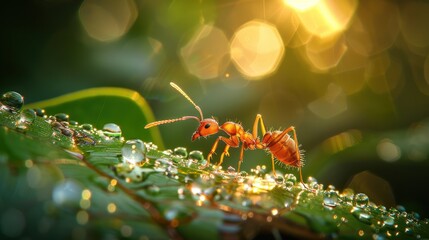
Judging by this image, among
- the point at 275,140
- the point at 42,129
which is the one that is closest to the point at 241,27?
the point at 275,140

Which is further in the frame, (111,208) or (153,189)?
(153,189)

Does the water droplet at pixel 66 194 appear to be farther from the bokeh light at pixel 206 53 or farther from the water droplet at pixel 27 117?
the bokeh light at pixel 206 53

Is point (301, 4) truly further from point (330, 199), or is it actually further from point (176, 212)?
point (176, 212)

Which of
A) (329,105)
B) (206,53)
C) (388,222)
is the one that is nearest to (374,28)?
(329,105)

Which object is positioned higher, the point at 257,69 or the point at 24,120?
the point at 257,69

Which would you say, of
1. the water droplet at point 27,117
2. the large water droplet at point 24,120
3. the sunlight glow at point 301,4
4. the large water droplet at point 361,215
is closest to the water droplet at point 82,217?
the large water droplet at point 24,120

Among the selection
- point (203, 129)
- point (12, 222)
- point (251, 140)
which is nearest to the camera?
point (12, 222)

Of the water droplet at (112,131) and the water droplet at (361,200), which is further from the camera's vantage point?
the water droplet at (112,131)
